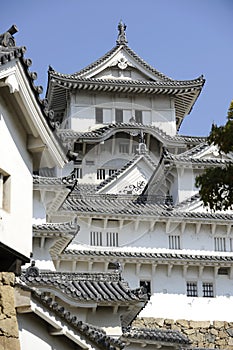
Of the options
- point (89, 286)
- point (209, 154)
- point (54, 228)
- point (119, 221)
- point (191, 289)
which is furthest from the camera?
point (209, 154)

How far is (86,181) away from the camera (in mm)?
48969

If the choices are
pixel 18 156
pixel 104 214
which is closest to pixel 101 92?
pixel 104 214

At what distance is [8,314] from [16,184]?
6.74 ft

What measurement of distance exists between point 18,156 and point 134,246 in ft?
81.1

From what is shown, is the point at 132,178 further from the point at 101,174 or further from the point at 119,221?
the point at 119,221

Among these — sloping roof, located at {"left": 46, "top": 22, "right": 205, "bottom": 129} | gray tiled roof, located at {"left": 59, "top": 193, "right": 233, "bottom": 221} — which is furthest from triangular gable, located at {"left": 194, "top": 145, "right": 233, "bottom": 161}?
sloping roof, located at {"left": 46, "top": 22, "right": 205, "bottom": 129}

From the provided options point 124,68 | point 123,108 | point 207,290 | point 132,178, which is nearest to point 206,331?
point 207,290

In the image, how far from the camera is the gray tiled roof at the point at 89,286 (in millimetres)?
20188

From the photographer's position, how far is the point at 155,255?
36938mm

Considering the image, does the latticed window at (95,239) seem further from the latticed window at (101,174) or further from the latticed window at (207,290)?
the latticed window at (101,174)

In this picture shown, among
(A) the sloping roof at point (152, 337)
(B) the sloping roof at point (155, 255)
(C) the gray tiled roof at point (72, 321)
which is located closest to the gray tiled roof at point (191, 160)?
(B) the sloping roof at point (155, 255)

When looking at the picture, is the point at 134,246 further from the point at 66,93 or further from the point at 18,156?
the point at 18,156

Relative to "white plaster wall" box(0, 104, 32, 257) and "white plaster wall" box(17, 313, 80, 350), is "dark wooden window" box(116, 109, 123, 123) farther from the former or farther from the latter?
"white plaster wall" box(0, 104, 32, 257)

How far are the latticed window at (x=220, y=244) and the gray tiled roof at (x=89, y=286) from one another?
1620cm
